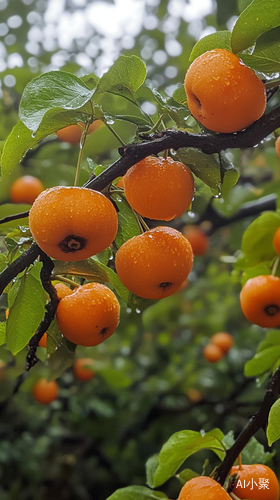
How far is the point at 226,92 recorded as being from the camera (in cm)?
86

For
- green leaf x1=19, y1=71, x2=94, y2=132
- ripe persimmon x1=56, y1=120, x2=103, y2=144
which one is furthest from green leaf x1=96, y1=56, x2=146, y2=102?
ripe persimmon x1=56, y1=120, x2=103, y2=144

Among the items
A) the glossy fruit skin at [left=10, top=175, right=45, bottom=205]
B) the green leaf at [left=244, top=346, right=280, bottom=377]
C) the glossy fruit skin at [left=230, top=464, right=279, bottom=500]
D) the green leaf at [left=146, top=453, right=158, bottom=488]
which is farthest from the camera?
the glossy fruit skin at [left=10, top=175, right=45, bottom=205]

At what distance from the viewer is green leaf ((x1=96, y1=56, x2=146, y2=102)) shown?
86 centimetres

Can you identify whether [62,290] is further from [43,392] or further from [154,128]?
[43,392]

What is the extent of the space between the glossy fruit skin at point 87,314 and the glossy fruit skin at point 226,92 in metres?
0.46

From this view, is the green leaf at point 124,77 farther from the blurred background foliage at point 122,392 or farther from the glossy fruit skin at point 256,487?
the blurred background foliage at point 122,392

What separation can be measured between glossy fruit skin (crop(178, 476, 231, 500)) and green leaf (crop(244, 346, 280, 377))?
561 millimetres

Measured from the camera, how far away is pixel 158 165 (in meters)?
0.94

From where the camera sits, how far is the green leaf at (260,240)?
1.64 metres

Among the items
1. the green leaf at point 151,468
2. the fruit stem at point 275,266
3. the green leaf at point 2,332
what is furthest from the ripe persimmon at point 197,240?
the green leaf at point 2,332

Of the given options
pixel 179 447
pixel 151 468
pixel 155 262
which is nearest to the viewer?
pixel 155 262

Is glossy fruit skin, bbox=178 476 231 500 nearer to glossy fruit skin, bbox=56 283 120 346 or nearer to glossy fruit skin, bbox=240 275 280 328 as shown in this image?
glossy fruit skin, bbox=56 283 120 346

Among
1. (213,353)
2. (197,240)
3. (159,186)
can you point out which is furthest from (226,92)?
(213,353)

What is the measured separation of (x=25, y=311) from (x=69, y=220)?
281 millimetres
